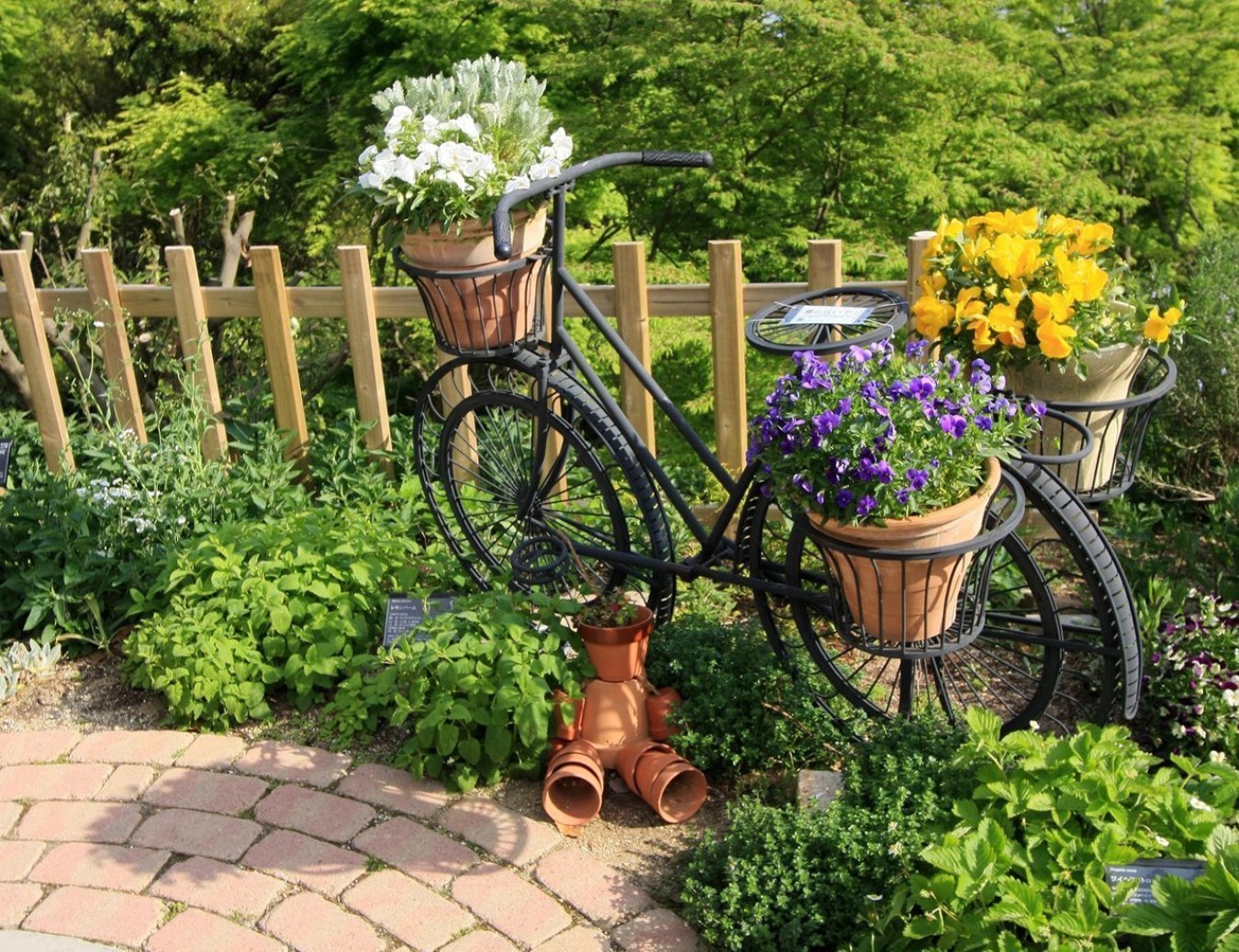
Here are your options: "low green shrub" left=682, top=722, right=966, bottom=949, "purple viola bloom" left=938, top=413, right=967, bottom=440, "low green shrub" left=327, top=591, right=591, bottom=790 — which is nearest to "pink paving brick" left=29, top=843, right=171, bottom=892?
"low green shrub" left=327, top=591, right=591, bottom=790

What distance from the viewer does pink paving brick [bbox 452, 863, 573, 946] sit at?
3137 mm

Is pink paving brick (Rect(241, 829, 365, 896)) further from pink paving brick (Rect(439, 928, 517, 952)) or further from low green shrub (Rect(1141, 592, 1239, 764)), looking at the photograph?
low green shrub (Rect(1141, 592, 1239, 764))

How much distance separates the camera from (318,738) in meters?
3.99

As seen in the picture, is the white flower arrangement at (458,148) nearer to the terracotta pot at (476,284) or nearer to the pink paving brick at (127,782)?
the terracotta pot at (476,284)

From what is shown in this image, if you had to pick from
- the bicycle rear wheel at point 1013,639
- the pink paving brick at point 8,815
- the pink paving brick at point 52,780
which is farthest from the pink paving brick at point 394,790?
the bicycle rear wheel at point 1013,639

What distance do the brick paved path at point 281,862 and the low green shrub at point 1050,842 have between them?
0.68 m

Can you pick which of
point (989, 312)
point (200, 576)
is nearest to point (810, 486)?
point (989, 312)

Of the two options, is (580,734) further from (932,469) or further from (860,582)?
(932,469)

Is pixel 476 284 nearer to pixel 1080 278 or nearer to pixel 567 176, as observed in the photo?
pixel 567 176

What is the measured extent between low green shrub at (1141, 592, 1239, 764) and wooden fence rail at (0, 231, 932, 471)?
4.78 ft

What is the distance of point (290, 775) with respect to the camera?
12.4 ft

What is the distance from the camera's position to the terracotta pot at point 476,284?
3688mm

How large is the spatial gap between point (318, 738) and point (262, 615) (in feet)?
1.45

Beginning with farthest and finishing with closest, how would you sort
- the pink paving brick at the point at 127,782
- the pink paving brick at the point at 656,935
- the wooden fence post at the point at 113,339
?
the wooden fence post at the point at 113,339 → the pink paving brick at the point at 127,782 → the pink paving brick at the point at 656,935
